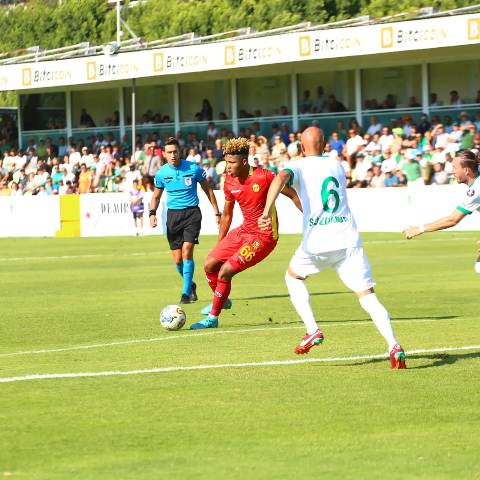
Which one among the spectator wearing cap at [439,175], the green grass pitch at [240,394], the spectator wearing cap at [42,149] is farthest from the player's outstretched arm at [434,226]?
the spectator wearing cap at [42,149]

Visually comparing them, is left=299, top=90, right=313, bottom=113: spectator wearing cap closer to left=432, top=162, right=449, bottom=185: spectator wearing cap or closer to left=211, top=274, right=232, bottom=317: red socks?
left=432, top=162, right=449, bottom=185: spectator wearing cap

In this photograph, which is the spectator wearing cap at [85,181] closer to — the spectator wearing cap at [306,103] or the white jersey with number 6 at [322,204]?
the spectator wearing cap at [306,103]

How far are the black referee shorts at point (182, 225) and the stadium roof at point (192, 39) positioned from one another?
81.0 ft

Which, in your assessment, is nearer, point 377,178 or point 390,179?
point 390,179

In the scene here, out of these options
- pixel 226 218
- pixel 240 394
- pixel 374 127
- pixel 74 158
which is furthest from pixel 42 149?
pixel 240 394

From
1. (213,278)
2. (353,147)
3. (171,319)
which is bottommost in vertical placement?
(171,319)

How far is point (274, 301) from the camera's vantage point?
54.9 feet

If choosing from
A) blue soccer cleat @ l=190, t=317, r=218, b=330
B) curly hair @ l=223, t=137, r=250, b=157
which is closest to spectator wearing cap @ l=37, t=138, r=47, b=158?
blue soccer cleat @ l=190, t=317, r=218, b=330

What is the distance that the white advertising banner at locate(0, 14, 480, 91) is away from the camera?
39.4 meters

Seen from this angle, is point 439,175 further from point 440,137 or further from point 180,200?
point 180,200

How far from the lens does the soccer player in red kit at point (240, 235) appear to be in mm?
13195

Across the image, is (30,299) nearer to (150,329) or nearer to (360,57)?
(150,329)

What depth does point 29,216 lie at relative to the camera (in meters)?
42.0

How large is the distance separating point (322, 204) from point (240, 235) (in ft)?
12.4
